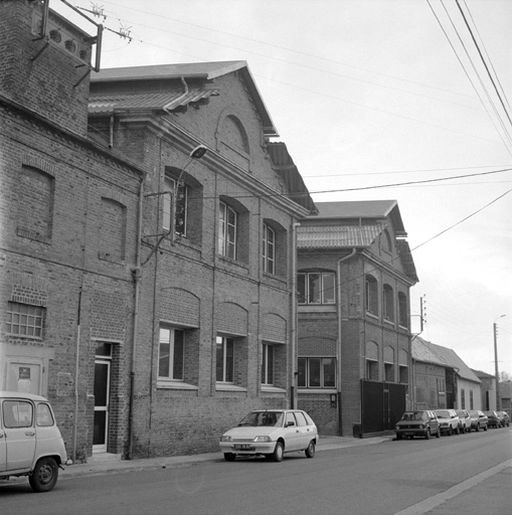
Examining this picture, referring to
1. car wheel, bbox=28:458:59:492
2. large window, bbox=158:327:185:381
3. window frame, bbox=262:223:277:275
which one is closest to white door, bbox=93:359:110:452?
large window, bbox=158:327:185:381

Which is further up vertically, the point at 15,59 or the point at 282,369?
the point at 15,59

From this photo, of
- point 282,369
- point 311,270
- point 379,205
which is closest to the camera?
point 282,369

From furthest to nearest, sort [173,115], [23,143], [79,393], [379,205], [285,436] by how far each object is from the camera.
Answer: [379,205] → [173,115] → [285,436] → [79,393] → [23,143]

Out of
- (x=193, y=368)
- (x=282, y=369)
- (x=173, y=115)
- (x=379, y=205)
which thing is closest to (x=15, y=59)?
(x=173, y=115)

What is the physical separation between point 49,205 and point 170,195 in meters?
5.66

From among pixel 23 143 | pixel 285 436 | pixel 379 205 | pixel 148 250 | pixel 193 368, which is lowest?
pixel 285 436

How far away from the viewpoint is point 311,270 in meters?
39.8

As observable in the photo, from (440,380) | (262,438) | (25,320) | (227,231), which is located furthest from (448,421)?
(25,320)

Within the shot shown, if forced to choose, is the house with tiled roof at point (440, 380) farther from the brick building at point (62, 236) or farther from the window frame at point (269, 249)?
the brick building at point (62, 236)

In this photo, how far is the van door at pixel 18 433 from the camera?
1236cm

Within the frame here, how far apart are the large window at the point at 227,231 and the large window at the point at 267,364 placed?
14.3 ft

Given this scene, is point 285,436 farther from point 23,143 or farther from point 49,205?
point 23,143

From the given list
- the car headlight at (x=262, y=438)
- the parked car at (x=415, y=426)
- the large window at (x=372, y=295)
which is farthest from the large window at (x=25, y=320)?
the large window at (x=372, y=295)

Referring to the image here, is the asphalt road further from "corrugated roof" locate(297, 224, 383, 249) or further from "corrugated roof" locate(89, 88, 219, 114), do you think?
"corrugated roof" locate(297, 224, 383, 249)
